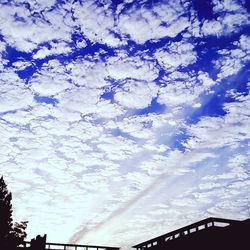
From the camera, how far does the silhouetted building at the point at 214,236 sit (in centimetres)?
1716

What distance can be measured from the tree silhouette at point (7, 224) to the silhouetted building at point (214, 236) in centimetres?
1680

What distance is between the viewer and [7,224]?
33406mm

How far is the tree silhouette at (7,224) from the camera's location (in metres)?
31.2

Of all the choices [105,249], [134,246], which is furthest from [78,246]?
[134,246]

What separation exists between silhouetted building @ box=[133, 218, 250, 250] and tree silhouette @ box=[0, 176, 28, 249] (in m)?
16.8

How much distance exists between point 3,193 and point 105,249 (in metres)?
15.5

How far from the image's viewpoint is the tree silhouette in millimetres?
31206

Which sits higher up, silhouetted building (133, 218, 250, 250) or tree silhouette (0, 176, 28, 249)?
tree silhouette (0, 176, 28, 249)

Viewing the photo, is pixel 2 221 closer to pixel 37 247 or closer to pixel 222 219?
pixel 37 247

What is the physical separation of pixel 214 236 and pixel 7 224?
76.3ft

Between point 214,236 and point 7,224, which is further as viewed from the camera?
point 7,224

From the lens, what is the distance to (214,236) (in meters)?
18.2

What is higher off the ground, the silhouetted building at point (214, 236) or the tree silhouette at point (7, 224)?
the tree silhouette at point (7, 224)

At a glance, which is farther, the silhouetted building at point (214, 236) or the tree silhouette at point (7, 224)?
the tree silhouette at point (7, 224)
